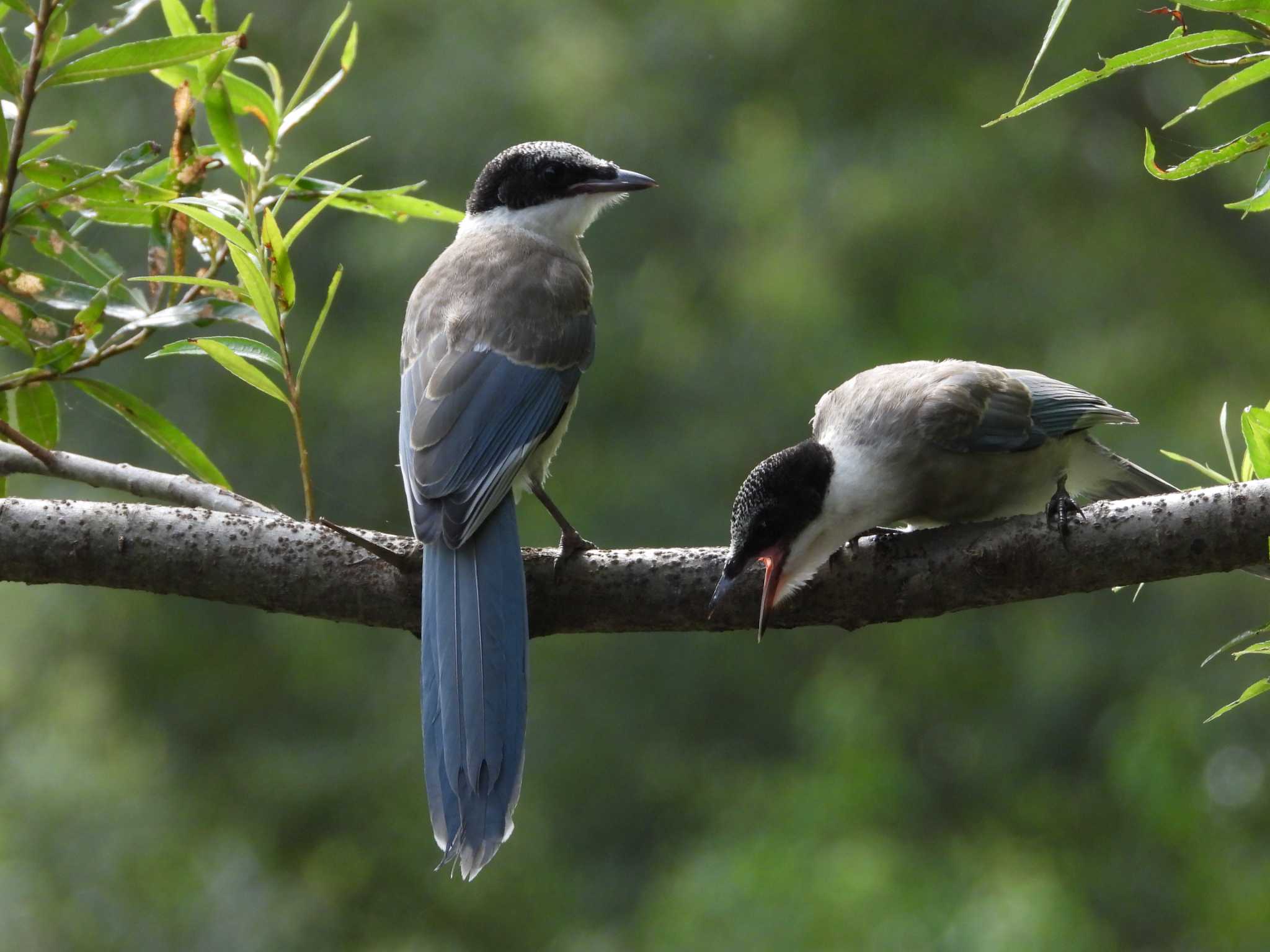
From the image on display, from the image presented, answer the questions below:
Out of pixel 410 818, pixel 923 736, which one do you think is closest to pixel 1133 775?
pixel 923 736

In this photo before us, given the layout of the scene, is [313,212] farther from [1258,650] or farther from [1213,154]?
[1258,650]

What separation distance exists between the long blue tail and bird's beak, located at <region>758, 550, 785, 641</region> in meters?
0.43

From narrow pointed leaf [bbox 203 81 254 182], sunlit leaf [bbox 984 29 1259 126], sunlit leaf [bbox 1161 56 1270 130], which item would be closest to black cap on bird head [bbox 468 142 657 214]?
narrow pointed leaf [bbox 203 81 254 182]

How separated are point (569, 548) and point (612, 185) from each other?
1.72m

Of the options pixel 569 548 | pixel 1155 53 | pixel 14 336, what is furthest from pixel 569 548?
pixel 1155 53

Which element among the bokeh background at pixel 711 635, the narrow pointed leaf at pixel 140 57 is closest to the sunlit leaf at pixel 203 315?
the narrow pointed leaf at pixel 140 57

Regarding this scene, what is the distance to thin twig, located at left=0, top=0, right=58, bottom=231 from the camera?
7.43ft

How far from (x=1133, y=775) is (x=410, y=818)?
517 centimetres

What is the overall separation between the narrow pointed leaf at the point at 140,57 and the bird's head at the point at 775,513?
1224 millimetres

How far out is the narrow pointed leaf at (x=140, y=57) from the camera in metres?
2.40

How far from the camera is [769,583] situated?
2.49 metres

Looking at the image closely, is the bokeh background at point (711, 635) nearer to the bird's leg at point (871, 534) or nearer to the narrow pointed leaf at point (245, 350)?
the bird's leg at point (871, 534)

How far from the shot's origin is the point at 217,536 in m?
2.43

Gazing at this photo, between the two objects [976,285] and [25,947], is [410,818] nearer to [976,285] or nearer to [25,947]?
[25,947]
